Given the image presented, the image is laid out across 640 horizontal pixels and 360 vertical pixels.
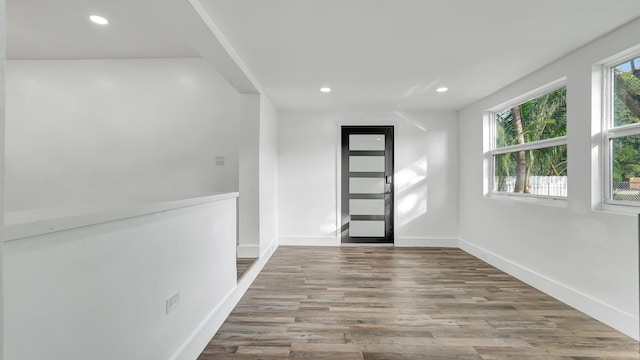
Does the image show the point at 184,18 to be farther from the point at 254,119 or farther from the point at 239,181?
the point at 239,181

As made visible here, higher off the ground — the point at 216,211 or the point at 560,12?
the point at 560,12

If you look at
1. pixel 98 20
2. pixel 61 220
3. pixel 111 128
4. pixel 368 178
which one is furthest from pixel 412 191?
pixel 61 220

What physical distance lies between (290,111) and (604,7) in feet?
12.9

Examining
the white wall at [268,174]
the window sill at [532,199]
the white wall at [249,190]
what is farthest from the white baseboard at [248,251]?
the window sill at [532,199]

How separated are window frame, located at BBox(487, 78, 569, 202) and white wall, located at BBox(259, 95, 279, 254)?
10.3ft

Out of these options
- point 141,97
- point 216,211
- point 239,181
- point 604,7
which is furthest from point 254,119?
point 604,7

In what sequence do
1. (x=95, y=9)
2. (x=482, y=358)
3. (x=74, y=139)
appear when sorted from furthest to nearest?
(x=74, y=139)
(x=95, y=9)
(x=482, y=358)

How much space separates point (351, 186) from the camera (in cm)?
514

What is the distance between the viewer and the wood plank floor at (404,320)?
6.51ft

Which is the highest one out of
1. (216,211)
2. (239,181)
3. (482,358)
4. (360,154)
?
(360,154)

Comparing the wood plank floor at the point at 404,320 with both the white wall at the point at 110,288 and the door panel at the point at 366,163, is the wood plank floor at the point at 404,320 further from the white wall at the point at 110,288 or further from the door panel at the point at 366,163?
the door panel at the point at 366,163

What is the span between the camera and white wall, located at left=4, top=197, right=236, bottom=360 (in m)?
0.86

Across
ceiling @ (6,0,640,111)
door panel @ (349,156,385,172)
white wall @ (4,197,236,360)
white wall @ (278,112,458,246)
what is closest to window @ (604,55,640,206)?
ceiling @ (6,0,640,111)

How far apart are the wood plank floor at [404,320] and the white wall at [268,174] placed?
666 mm
